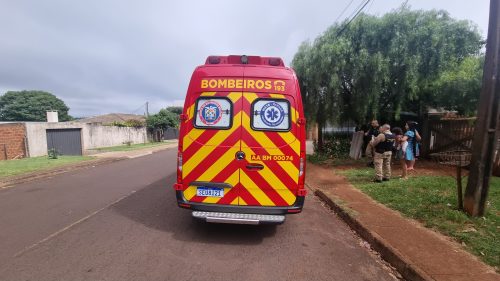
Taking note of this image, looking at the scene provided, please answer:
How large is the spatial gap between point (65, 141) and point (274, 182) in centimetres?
2132

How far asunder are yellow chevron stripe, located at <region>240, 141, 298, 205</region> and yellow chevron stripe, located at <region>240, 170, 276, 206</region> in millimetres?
45

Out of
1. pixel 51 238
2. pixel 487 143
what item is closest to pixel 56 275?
pixel 51 238

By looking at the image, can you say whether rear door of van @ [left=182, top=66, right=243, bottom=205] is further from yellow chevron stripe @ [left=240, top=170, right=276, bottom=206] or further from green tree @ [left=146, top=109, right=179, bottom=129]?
green tree @ [left=146, top=109, right=179, bottom=129]

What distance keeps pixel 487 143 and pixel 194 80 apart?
193 inches

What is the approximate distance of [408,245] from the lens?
4352 mm

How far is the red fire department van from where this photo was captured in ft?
15.4

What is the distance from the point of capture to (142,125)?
40.0 m

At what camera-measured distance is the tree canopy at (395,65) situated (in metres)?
10.9

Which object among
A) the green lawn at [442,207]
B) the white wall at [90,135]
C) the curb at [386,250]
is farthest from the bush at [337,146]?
the white wall at [90,135]

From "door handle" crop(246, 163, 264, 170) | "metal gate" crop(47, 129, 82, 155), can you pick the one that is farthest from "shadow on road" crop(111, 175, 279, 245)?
"metal gate" crop(47, 129, 82, 155)

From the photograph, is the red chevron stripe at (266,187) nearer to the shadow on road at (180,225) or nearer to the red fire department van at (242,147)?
the red fire department van at (242,147)

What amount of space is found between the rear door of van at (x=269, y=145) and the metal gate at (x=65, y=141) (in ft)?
66.1

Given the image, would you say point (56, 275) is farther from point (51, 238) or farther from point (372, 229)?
point (372, 229)

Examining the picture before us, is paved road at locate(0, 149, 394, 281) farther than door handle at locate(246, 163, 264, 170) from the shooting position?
No
